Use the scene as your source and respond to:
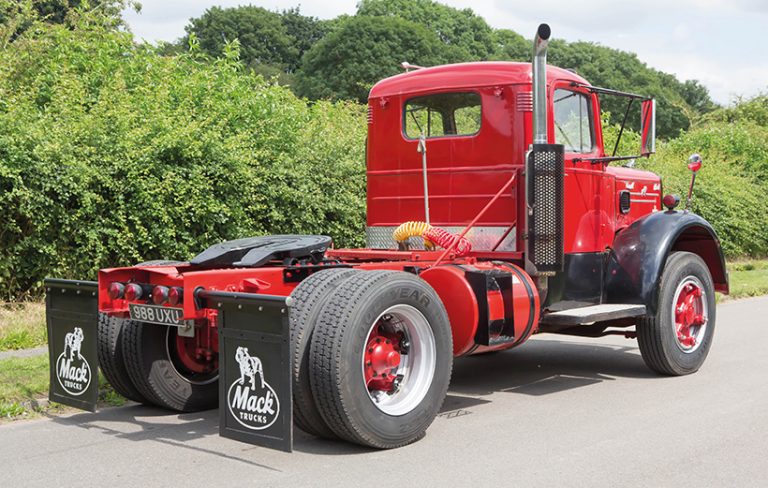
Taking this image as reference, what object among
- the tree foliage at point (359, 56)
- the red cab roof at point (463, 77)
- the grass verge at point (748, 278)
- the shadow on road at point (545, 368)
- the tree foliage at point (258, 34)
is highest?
the tree foliage at point (258, 34)

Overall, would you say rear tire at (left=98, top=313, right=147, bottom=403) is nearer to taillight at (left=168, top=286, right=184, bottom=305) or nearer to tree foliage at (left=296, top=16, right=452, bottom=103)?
taillight at (left=168, top=286, right=184, bottom=305)

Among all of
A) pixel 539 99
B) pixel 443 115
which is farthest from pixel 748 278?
pixel 539 99

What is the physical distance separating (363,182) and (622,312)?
18.4ft

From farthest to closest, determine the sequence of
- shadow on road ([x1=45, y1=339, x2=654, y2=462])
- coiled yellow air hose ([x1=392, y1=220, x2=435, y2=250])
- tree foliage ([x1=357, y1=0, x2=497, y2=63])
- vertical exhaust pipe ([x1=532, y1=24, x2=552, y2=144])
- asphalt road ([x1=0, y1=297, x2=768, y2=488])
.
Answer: tree foliage ([x1=357, y1=0, x2=497, y2=63]) < coiled yellow air hose ([x1=392, y1=220, x2=435, y2=250]) < vertical exhaust pipe ([x1=532, y1=24, x2=552, y2=144]) < shadow on road ([x1=45, y1=339, x2=654, y2=462]) < asphalt road ([x1=0, y1=297, x2=768, y2=488])

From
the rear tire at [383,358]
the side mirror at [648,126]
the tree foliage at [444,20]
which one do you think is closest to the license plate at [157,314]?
the rear tire at [383,358]

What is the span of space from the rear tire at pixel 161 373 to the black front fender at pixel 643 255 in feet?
11.5

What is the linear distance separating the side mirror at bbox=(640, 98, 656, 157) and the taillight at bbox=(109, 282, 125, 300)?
4466 millimetres

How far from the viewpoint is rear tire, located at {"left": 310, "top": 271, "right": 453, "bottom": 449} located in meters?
5.13

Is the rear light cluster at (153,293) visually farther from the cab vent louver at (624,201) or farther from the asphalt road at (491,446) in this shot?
the cab vent louver at (624,201)

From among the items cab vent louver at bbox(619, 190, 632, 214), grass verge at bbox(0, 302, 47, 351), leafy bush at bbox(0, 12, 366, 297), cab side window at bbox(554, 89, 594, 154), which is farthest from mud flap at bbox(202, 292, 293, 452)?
leafy bush at bbox(0, 12, 366, 297)

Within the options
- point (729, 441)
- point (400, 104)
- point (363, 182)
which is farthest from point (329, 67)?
point (729, 441)

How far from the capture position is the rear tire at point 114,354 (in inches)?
247

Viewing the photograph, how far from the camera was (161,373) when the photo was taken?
6328 millimetres

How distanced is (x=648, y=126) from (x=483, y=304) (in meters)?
2.44
